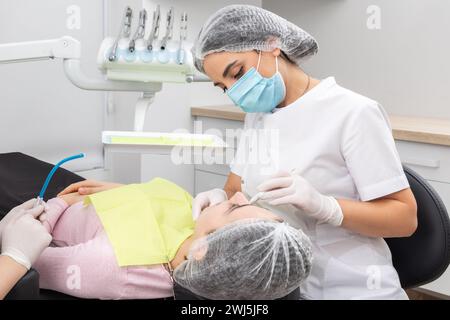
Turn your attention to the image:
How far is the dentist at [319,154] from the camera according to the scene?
3.65 ft

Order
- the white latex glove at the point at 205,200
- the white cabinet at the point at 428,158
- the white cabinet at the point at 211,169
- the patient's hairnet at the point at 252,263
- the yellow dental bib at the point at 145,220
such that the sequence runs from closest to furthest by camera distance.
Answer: the patient's hairnet at the point at 252,263, the yellow dental bib at the point at 145,220, the white latex glove at the point at 205,200, the white cabinet at the point at 428,158, the white cabinet at the point at 211,169

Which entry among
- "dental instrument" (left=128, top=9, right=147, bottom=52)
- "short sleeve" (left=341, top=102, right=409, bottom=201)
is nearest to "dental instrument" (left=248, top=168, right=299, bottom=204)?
"short sleeve" (left=341, top=102, right=409, bottom=201)

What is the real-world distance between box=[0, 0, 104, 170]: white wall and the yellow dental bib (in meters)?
0.96

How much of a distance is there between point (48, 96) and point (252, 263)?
1.62 meters

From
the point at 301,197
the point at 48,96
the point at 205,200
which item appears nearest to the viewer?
the point at 301,197

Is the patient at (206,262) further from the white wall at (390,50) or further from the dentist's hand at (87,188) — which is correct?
the white wall at (390,50)

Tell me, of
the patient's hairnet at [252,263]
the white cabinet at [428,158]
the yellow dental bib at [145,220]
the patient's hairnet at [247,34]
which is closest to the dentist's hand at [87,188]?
the yellow dental bib at [145,220]

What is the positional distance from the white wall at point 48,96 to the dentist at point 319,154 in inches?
46.0

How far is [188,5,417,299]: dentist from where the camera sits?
3.65ft

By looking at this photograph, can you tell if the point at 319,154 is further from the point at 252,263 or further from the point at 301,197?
the point at 252,263

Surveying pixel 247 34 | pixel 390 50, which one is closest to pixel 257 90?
pixel 247 34

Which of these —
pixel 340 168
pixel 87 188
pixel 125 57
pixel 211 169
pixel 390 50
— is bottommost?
pixel 211 169

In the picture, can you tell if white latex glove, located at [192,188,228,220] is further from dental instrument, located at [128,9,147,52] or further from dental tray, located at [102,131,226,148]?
dental instrument, located at [128,9,147,52]

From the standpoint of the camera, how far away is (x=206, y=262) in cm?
99
